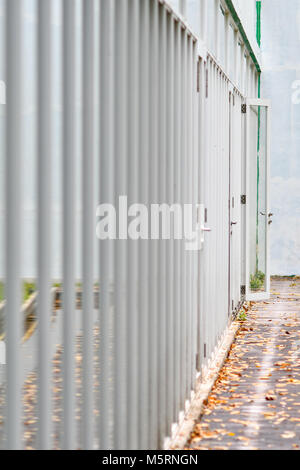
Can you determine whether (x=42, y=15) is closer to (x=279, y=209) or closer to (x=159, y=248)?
(x=159, y=248)

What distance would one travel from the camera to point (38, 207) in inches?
105

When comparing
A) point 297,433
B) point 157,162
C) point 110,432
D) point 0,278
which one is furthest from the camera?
point 297,433

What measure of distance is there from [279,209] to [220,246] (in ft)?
26.0

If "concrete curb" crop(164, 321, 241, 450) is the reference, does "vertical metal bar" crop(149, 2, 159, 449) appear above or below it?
above

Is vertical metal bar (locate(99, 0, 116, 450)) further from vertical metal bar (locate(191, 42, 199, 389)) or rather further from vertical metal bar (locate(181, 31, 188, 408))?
vertical metal bar (locate(191, 42, 199, 389))

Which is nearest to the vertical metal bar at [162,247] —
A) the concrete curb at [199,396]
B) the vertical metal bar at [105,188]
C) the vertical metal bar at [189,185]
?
the concrete curb at [199,396]

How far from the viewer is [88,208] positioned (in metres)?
3.21

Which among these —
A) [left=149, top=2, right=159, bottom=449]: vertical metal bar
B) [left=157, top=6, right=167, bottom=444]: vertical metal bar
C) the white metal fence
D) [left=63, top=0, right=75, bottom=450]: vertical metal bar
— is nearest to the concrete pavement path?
the white metal fence

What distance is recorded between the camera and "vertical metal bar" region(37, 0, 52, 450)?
2.67 meters

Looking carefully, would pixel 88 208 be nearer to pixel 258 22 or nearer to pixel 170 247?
pixel 170 247

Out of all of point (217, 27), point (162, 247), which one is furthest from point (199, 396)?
point (217, 27)

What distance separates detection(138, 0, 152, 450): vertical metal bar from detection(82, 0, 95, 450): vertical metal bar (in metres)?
0.90

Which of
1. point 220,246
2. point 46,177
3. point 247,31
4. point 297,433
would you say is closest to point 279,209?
point 247,31

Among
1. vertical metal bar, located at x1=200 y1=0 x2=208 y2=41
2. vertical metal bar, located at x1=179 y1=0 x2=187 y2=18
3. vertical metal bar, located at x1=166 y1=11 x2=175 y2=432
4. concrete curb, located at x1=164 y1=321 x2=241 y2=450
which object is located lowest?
concrete curb, located at x1=164 y1=321 x2=241 y2=450
